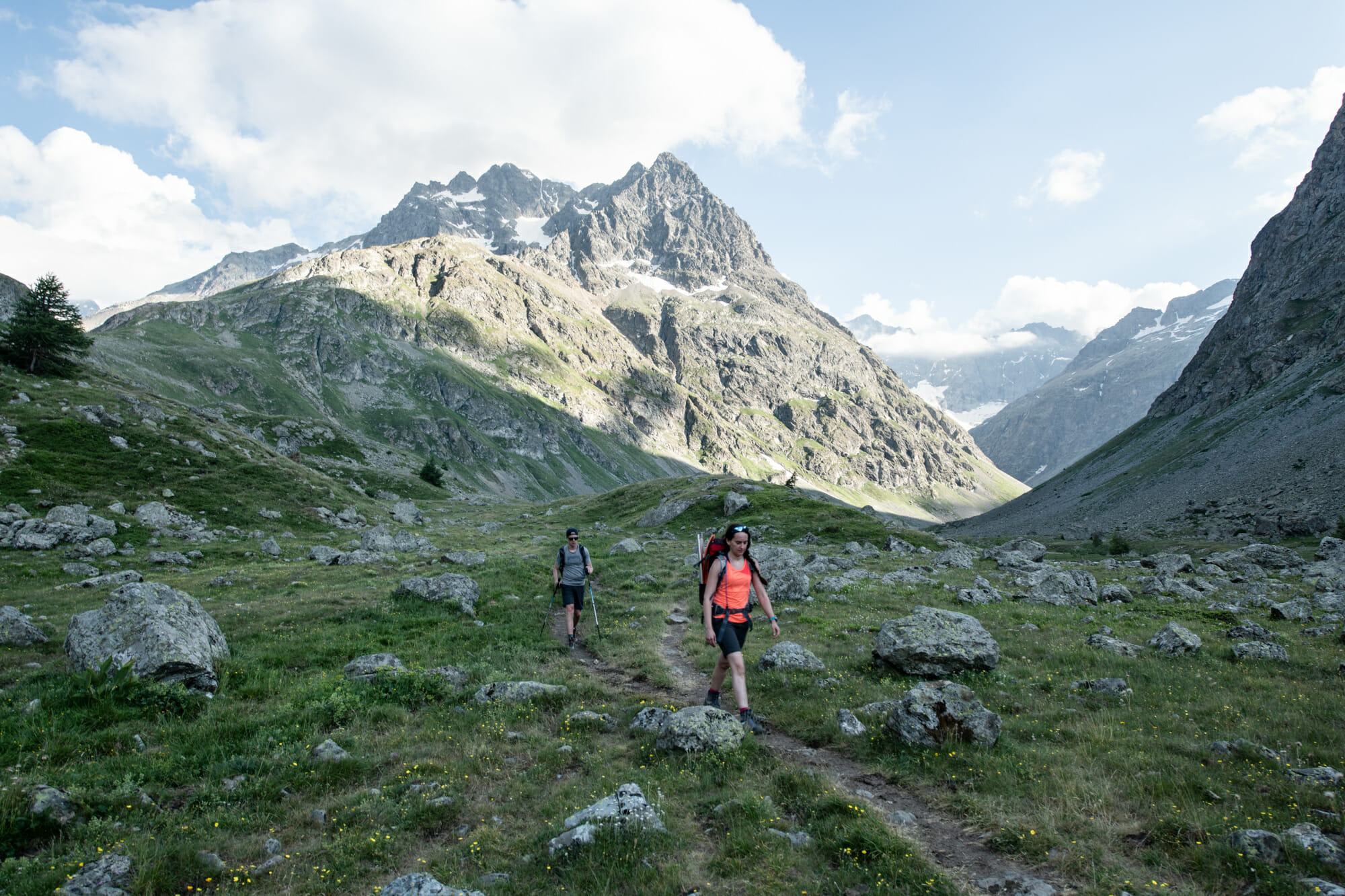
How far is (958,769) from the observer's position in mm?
9102

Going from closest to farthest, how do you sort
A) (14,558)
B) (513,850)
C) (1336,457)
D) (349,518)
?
(513,850)
(14,558)
(349,518)
(1336,457)

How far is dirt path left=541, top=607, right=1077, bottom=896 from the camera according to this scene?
257 inches

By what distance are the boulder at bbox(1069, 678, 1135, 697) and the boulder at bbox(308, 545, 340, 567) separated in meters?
31.9

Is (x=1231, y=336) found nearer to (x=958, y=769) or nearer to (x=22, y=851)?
(x=958, y=769)

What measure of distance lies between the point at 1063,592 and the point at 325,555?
37018 millimetres

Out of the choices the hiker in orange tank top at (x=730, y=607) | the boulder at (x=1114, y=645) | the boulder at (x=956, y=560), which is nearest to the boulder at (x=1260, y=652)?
the boulder at (x=1114, y=645)

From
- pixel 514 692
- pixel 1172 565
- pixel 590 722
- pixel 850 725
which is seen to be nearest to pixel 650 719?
pixel 590 722

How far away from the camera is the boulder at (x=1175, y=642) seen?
603 inches

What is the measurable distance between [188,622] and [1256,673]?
25.4m

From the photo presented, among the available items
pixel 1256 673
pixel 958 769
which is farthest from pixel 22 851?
pixel 1256 673

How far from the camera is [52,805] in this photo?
7.13 meters

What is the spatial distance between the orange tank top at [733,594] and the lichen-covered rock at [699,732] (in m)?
2.11

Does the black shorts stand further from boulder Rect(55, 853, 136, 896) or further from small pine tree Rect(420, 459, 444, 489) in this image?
small pine tree Rect(420, 459, 444, 489)

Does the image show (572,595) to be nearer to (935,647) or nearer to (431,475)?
(935,647)
